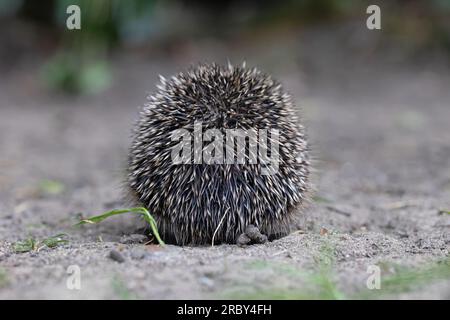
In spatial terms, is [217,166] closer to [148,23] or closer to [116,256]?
[116,256]

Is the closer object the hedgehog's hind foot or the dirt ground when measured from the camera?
the dirt ground

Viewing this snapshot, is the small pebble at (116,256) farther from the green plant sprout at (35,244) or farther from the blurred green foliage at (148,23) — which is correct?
the blurred green foliage at (148,23)

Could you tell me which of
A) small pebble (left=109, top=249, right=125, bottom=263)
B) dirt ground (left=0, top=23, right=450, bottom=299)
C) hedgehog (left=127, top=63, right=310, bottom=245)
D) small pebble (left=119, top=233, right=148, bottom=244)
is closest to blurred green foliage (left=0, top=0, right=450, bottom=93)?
dirt ground (left=0, top=23, right=450, bottom=299)

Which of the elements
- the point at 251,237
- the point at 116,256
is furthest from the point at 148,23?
the point at 116,256

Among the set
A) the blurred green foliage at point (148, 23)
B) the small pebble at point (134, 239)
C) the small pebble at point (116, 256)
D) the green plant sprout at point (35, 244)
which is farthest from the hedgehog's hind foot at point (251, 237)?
the blurred green foliage at point (148, 23)

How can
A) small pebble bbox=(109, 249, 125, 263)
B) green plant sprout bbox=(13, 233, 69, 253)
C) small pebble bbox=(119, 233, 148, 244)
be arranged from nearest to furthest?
small pebble bbox=(109, 249, 125, 263) → green plant sprout bbox=(13, 233, 69, 253) → small pebble bbox=(119, 233, 148, 244)

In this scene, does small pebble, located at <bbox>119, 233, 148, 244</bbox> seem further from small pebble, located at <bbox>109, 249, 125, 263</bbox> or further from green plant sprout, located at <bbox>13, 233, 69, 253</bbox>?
small pebble, located at <bbox>109, 249, 125, 263</bbox>
